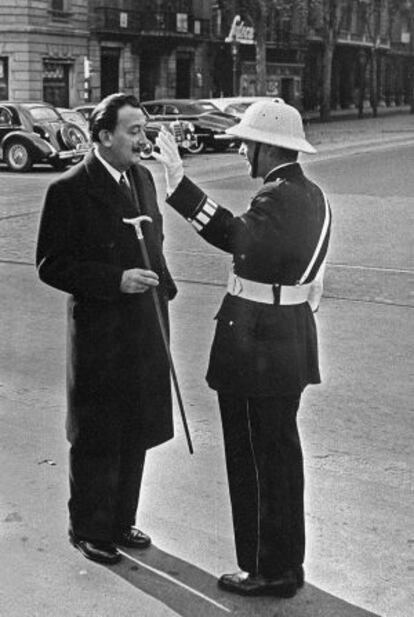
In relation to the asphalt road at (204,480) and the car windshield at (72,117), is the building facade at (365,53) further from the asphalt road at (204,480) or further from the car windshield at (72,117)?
the asphalt road at (204,480)

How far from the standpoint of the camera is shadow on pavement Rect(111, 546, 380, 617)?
3691 millimetres

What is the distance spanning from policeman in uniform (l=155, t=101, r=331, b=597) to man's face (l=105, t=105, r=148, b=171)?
32 cm

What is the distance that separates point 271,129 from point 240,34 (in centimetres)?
4683

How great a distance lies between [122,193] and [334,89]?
5930cm

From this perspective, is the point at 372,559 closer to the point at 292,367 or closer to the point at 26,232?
the point at 292,367

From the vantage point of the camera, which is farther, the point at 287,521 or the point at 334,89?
the point at 334,89

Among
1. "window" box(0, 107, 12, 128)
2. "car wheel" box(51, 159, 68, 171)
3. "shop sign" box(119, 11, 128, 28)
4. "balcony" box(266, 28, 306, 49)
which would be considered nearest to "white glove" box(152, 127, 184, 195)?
"car wheel" box(51, 159, 68, 171)

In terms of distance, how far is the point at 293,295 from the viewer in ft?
12.1

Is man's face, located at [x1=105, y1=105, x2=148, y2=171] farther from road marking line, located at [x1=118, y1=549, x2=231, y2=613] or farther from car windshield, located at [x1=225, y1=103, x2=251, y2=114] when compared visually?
car windshield, located at [x1=225, y1=103, x2=251, y2=114]

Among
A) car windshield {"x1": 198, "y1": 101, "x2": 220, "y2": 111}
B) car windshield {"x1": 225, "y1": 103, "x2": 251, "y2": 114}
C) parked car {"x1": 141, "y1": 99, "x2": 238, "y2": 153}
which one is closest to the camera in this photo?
parked car {"x1": 141, "y1": 99, "x2": 238, "y2": 153}

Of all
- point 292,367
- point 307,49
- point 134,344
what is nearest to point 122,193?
point 134,344

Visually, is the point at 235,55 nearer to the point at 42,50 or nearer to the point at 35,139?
the point at 42,50

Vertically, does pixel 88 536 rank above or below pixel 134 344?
below

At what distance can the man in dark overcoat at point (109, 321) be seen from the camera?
12.8 ft
